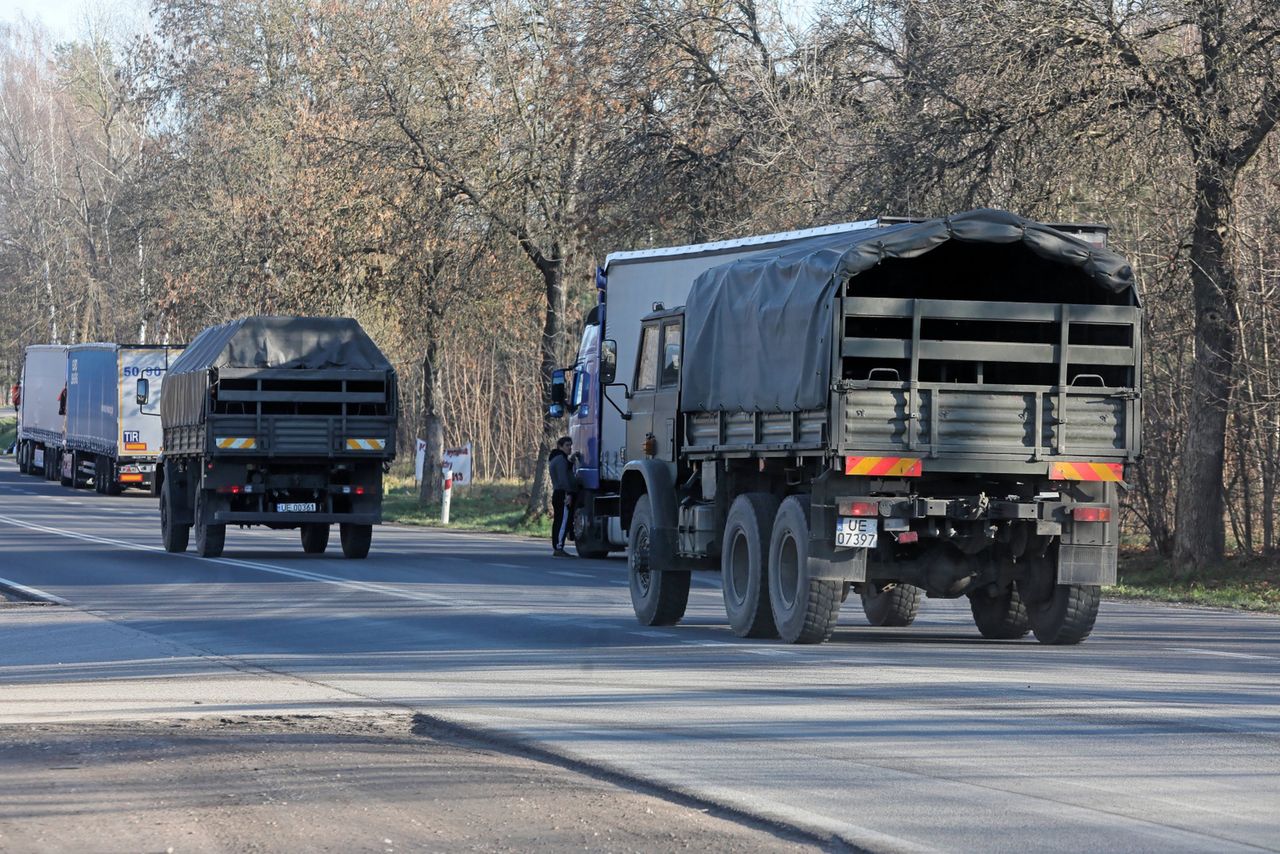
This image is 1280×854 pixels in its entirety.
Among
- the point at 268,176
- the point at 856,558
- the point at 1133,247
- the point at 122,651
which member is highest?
the point at 268,176

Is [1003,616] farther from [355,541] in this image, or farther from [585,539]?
[355,541]

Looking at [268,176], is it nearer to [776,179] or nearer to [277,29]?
[277,29]

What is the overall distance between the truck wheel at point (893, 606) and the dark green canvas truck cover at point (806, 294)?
2.54m

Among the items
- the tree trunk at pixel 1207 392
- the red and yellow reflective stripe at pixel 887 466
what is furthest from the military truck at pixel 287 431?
the red and yellow reflective stripe at pixel 887 466

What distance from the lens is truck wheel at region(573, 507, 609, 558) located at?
26.9 metres

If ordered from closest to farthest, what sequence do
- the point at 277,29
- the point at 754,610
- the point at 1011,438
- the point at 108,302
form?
the point at 1011,438, the point at 754,610, the point at 277,29, the point at 108,302

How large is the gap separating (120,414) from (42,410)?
1376cm

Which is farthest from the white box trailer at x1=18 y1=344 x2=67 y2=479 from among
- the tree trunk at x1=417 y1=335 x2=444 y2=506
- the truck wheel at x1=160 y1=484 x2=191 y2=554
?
the truck wheel at x1=160 y1=484 x2=191 y2=554

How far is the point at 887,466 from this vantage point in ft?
46.1

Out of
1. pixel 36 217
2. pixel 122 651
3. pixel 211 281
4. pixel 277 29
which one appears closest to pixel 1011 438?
pixel 122 651

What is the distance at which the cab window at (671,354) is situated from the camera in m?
17.4

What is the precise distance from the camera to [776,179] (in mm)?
30828

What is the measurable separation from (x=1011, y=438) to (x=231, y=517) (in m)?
14.3

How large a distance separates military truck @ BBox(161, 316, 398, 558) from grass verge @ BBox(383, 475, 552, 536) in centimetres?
918
